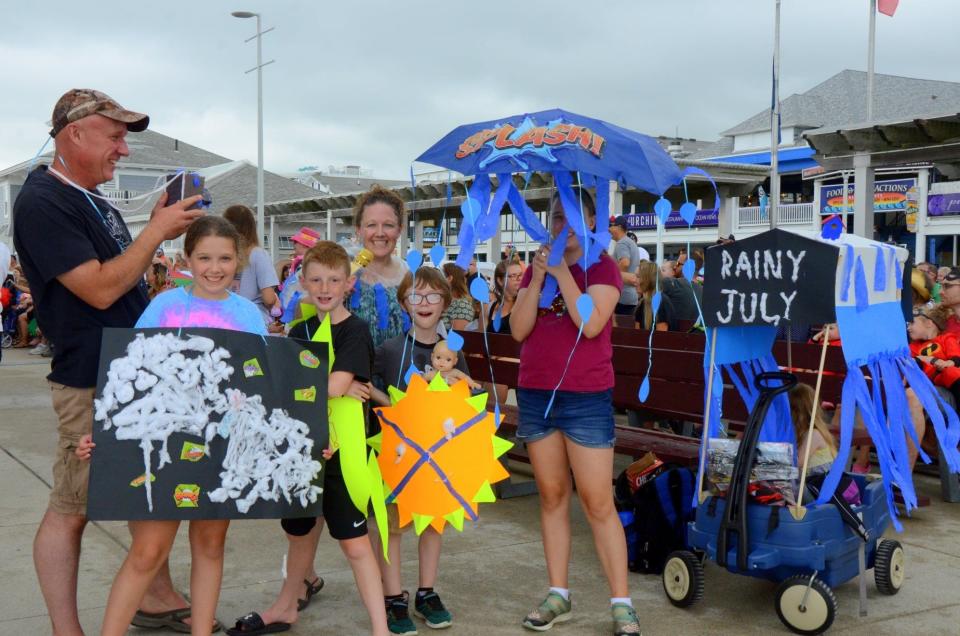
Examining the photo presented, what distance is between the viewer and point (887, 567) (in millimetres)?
4160

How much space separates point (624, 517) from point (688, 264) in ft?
5.37

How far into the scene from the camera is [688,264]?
3545 millimetres

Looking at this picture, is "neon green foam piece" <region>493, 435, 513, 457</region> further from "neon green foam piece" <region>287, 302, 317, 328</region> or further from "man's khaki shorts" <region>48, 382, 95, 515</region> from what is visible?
"man's khaki shorts" <region>48, 382, 95, 515</region>

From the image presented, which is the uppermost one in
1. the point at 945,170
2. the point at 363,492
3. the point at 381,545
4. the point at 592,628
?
the point at 945,170

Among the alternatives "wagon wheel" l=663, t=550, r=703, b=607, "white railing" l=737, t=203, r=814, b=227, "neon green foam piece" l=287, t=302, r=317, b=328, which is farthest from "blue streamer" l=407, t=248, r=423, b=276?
"white railing" l=737, t=203, r=814, b=227

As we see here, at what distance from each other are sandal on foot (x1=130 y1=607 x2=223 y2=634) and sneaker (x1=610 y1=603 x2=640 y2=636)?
5.28 ft

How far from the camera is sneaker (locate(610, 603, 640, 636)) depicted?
3.70 metres

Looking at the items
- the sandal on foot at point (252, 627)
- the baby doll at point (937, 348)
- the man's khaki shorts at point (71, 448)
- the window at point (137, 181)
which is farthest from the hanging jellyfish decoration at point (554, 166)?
the window at point (137, 181)

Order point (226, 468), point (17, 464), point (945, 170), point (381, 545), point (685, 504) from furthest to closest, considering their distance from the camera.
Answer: point (945, 170) < point (17, 464) < point (685, 504) < point (381, 545) < point (226, 468)

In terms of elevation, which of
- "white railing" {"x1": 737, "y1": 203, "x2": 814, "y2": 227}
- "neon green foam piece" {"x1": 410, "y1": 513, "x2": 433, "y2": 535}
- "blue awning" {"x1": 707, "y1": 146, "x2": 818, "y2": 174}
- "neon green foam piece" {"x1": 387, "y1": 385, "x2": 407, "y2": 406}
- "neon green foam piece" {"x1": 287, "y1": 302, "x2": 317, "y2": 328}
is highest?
"blue awning" {"x1": 707, "y1": 146, "x2": 818, "y2": 174}

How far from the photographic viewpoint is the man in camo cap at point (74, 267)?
10.4 ft

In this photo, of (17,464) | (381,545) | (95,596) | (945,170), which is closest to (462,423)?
(381,545)

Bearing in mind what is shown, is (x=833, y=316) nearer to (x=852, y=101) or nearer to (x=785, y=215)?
(x=785, y=215)

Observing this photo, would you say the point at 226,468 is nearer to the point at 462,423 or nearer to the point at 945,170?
the point at 462,423
